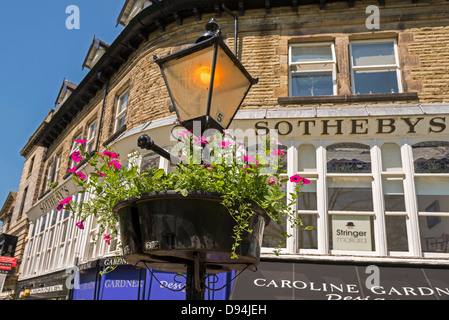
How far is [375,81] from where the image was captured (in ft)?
28.3

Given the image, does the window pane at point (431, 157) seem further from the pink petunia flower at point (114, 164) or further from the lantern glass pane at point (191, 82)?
the pink petunia flower at point (114, 164)

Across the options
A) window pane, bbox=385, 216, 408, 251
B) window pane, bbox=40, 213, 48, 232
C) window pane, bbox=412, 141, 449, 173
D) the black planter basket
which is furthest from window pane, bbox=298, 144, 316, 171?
window pane, bbox=40, 213, 48, 232

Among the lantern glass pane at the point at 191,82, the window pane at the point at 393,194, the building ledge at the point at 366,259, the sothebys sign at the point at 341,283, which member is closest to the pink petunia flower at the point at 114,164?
the lantern glass pane at the point at 191,82

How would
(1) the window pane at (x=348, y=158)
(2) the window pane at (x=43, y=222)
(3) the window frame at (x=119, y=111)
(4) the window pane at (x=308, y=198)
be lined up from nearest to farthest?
(4) the window pane at (x=308, y=198)
(1) the window pane at (x=348, y=158)
(3) the window frame at (x=119, y=111)
(2) the window pane at (x=43, y=222)

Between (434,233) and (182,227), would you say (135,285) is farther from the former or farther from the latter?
(182,227)

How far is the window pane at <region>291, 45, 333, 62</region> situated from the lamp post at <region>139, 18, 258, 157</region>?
21.3 ft

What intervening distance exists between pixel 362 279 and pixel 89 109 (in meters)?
11.1

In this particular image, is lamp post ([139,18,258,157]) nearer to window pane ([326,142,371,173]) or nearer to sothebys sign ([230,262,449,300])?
sothebys sign ([230,262,449,300])

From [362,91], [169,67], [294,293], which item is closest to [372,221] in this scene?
[294,293]

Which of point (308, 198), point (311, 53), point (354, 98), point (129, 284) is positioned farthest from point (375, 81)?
point (129, 284)

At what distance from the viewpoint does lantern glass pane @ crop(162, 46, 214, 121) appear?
284 cm

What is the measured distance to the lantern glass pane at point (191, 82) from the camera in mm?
2838

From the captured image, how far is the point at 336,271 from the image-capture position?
6570 mm

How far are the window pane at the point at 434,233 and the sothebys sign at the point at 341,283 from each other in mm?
477
